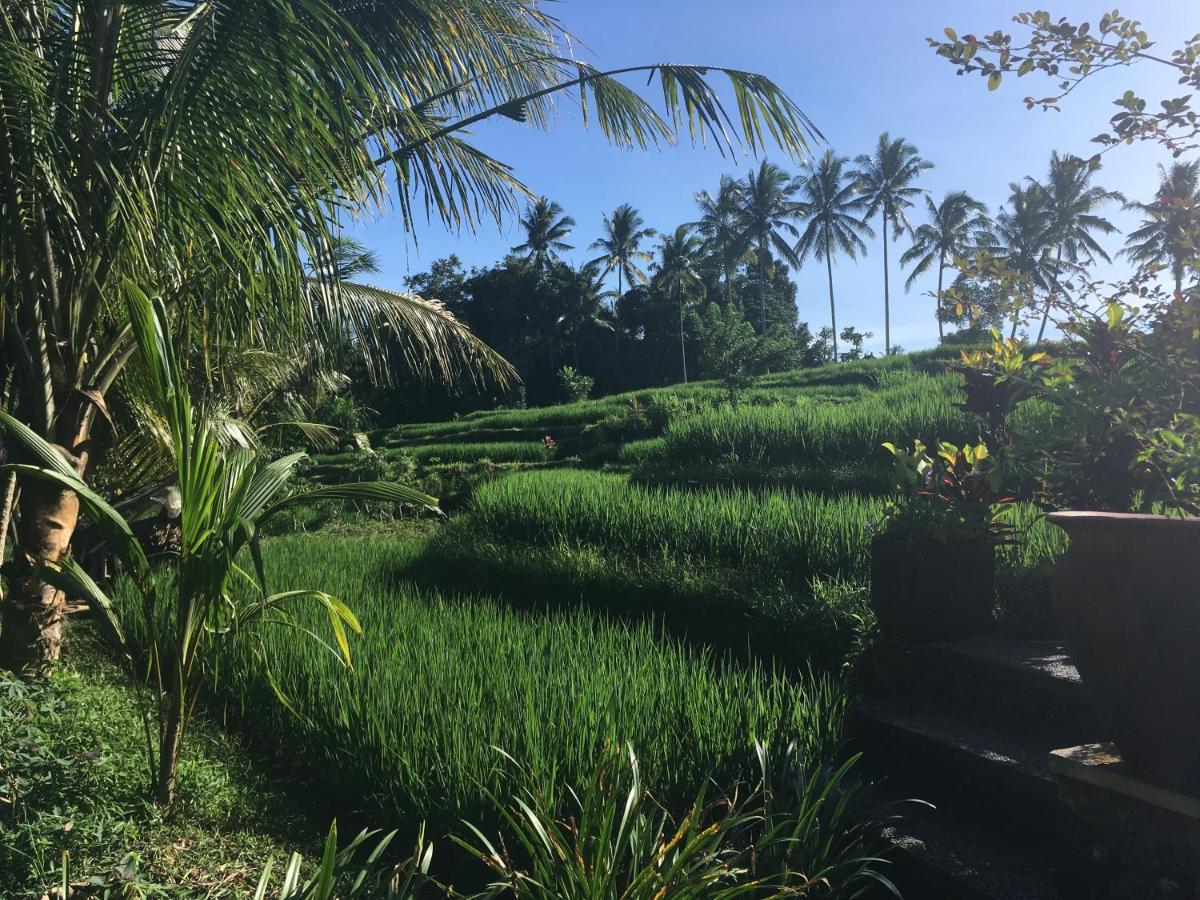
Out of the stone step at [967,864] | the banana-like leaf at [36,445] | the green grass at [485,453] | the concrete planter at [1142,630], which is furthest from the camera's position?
the green grass at [485,453]

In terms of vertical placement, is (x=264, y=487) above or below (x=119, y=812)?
above

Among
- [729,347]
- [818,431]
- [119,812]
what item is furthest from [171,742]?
[729,347]

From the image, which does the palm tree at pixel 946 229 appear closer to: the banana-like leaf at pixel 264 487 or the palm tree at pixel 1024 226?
the palm tree at pixel 1024 226

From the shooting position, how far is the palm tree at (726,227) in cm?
3778

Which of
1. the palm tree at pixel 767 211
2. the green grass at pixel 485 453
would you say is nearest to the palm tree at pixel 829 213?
the palm tree at pixel 767 211

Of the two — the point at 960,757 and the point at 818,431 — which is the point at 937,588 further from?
the point at 818,431

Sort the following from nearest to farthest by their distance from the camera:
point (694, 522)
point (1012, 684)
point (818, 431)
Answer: point (1012, 684) → point (694, 522) → point (818, 431)

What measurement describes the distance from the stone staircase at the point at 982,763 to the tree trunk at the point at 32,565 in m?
2.85

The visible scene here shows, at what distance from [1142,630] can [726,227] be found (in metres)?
38.3

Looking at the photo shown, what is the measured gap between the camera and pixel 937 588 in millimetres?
2654

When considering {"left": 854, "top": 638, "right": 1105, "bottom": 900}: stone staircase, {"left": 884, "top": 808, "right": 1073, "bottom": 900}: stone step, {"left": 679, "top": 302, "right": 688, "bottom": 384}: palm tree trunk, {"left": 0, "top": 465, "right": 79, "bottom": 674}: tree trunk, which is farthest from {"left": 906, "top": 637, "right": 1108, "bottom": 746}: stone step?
{"left": 679, "top": 302, "right": 688, "bottom": 384}: palm tree trunk

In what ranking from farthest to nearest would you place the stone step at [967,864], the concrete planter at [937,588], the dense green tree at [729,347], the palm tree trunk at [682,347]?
the palm tree trunk at [682,347] → the dense green tree at [729,347] → the concrete planter at [937,588] → the stone step at [967,864]

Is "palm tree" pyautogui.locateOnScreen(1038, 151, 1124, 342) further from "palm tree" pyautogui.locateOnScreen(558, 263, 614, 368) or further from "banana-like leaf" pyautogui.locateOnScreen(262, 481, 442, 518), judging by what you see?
"banana-like leaf" pyautogui.locateOnScreen(262, 481, 442, 518)

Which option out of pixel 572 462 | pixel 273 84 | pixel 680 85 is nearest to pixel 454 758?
pixel 273 84
